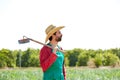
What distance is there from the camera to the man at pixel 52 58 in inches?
223

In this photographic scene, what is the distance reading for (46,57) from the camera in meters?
5.68

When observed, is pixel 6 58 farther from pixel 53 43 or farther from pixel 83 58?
pixel 53 43

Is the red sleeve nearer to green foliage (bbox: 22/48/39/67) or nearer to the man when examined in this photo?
the man

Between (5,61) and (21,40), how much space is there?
26698mm

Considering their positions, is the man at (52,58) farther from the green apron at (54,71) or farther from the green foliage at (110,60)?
the green foliage at (110,60)

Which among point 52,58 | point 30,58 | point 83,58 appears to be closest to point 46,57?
point 52,58

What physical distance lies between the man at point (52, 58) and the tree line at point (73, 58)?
81.3ft

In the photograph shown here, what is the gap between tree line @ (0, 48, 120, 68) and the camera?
103 feet

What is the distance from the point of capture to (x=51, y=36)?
582 centimetres

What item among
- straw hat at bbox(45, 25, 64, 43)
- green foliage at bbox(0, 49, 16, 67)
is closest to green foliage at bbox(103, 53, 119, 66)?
green foliage at bbox(0, 49, 16, 67)

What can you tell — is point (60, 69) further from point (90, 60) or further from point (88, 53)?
point (88, 53)

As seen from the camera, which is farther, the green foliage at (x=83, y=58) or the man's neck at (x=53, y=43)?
the green foliage at (x=83, y=58)

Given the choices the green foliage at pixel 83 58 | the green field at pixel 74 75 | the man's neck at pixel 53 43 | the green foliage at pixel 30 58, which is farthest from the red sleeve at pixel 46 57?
the green foliage at pixel 30 58

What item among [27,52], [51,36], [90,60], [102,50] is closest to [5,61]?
[27,52]
